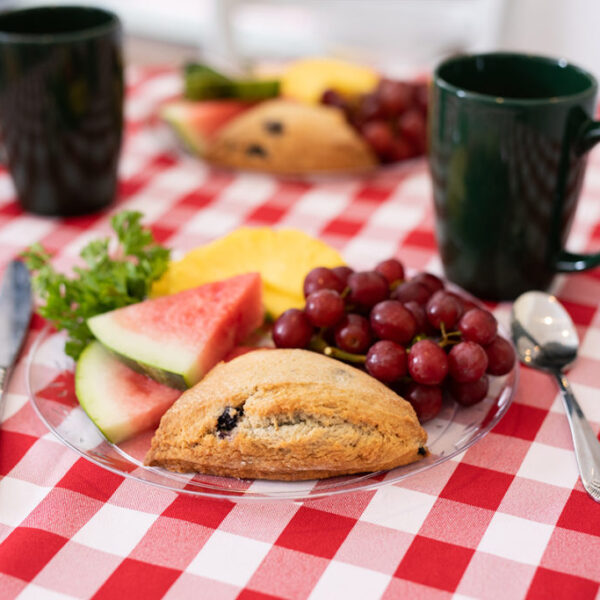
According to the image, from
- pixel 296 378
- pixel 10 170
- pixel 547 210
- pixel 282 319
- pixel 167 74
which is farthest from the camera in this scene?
pixel 167 74

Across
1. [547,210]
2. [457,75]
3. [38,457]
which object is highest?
[457,75]

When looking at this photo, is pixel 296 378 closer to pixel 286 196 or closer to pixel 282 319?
pixel 282 319

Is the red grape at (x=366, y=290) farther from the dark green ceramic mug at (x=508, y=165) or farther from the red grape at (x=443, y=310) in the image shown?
the dark green ceramic mug at (x=508, y=165)

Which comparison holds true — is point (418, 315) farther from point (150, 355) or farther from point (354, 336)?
point (150, 355)

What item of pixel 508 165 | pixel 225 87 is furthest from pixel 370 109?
pixel 508 165

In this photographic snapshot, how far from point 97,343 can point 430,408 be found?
→ 13.4 inches

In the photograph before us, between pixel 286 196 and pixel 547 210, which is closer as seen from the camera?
pixel 547 210

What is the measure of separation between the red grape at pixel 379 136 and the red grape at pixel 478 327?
549mm

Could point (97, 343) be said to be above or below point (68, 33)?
below

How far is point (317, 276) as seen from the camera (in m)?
0.79

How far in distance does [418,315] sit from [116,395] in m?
0.30

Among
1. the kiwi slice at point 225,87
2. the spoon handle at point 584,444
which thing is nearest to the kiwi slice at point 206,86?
the kiwi slice at point 225,87

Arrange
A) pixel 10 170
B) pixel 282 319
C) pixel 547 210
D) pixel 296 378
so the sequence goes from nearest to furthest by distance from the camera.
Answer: pixel 296 378 → pixel 282 319 → pixel 547 210 → pixel 10 170

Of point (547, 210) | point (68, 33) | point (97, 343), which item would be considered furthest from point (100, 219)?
point (547, 210)
